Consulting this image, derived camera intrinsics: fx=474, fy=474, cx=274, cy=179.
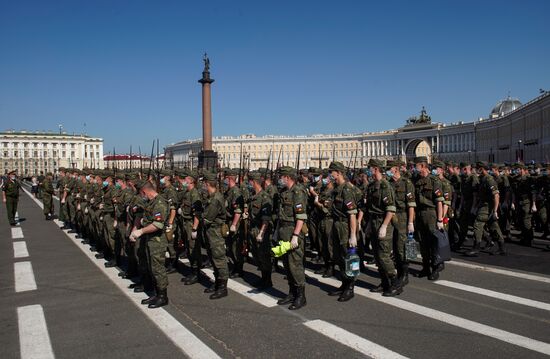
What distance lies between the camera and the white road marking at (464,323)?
5.33 m

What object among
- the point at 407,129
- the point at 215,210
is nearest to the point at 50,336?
the point at 215,210

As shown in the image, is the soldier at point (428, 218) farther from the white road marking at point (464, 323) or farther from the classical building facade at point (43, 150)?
the classical building facade at point (43, 150)

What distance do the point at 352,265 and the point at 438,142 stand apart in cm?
12373

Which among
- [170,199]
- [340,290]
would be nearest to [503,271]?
[340,290]

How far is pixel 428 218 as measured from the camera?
878 centimetres

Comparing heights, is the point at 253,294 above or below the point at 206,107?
below

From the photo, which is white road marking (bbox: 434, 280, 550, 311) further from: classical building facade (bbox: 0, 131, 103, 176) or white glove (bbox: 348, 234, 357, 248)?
classical building facade (bbox: 0, 131, 103, 176)

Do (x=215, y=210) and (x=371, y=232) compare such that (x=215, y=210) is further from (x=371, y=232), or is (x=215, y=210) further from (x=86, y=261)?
(x=86, y=261)

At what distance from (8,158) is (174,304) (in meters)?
136

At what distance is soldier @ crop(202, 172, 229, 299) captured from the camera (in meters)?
7.62

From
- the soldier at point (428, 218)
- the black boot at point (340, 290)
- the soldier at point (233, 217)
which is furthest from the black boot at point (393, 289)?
the soldier at point (233, 217)

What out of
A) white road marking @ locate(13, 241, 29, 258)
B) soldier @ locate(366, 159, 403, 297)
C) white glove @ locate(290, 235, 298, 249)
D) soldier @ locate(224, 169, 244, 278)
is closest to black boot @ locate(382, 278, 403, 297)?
soldier @ locate(366, 159, 403, 297)

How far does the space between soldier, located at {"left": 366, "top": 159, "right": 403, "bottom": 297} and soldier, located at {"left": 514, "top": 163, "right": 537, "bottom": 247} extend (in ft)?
19.2

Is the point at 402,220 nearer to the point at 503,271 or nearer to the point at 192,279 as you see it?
the point at 503,271
